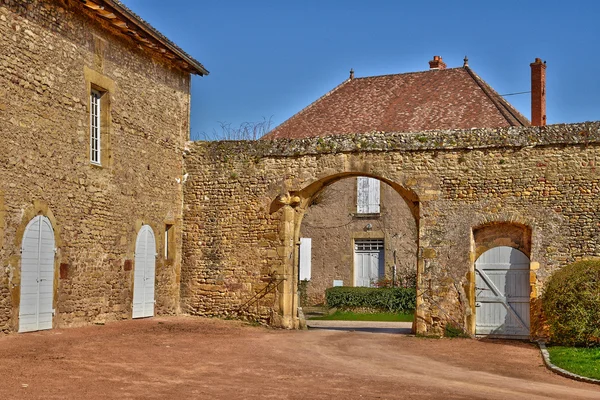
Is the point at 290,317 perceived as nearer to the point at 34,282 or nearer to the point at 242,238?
the point at 242,238

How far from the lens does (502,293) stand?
1407 cm

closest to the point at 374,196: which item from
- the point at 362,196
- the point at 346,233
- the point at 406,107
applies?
the point at 362,196

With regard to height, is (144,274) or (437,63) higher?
(437,63)

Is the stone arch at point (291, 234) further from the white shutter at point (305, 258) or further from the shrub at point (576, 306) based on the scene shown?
the white shutter at point (305, 258)

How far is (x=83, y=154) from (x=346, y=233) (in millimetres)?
12639

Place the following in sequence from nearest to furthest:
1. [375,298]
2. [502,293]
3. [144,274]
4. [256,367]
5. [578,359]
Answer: [256,367]
[578,359]
[502,293]
[144,274]
[375,298]

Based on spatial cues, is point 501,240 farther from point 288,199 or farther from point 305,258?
point 305,258

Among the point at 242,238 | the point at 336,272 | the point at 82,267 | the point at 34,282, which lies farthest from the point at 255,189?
the point at 336,272

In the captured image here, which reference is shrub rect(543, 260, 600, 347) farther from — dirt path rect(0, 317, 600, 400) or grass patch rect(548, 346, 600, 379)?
dirt path rect(0, 317, 600, 400)

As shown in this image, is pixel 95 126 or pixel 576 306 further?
pixel 95 126

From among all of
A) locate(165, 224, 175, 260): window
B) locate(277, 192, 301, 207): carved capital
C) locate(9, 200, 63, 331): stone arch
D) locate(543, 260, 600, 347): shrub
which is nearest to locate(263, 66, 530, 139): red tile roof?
locate(277, 192, 301, 207): carved capital

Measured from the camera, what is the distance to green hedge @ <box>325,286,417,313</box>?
21.6 metres

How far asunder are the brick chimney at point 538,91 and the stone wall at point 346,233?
4616 mm

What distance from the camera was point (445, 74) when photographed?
24281 millimetres
